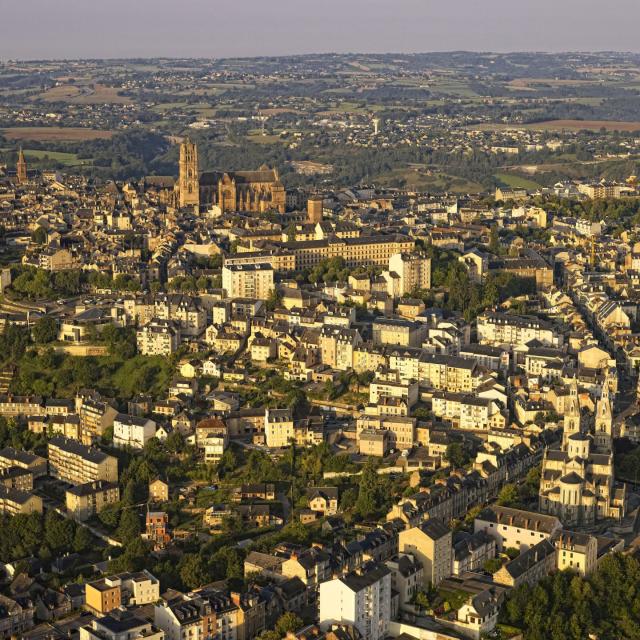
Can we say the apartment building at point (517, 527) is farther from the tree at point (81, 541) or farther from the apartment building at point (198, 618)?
the tree at point (81, 541)

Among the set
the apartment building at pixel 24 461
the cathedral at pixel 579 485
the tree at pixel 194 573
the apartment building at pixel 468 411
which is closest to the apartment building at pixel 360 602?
the tree at pixel 194 573

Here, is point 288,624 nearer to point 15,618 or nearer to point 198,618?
point 198,618

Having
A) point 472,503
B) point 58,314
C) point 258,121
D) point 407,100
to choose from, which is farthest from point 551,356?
point 407,100

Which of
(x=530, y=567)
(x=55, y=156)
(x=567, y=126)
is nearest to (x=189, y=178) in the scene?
(x=55, y=156)

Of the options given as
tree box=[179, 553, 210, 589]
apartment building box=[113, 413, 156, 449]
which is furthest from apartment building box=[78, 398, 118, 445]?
tree box=[179, 553, 210, 589]

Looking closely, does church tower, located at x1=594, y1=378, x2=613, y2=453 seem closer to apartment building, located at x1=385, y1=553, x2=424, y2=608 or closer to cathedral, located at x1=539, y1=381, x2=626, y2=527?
cathedral, located at x1=539, y1=381, x2=626, y2=527

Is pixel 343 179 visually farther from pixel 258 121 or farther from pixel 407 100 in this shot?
pixel 407 100
